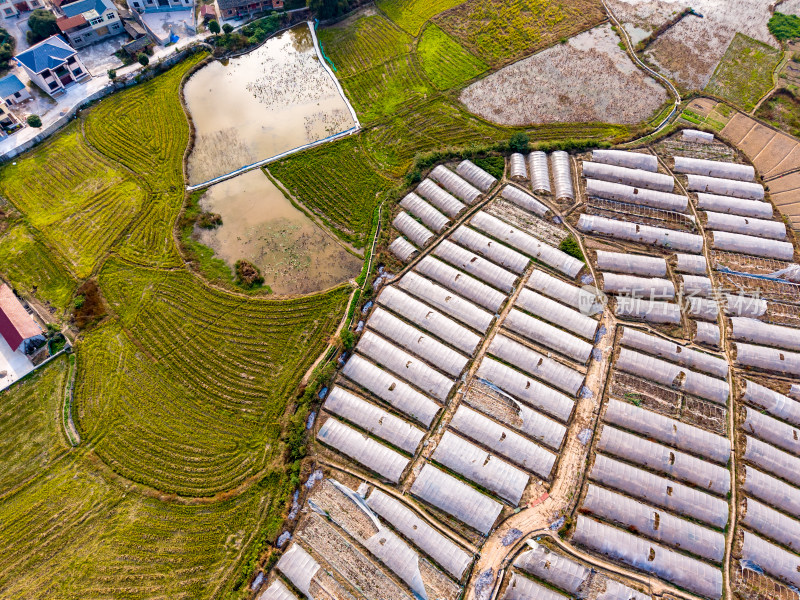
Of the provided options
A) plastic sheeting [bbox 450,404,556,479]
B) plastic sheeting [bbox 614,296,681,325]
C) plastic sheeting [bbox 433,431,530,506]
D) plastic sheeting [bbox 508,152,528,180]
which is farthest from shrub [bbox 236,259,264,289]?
plastic sheeting [bbox 614,296,681,325]

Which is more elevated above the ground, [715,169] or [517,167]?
[715,169]

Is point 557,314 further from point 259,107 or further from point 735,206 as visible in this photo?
point 259,107

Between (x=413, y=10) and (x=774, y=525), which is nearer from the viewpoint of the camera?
(x=774, y=525)

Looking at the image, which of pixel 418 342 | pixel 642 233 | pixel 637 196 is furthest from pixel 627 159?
pixel 418 342

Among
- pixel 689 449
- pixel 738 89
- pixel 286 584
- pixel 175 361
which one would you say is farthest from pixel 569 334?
pixel 738 89

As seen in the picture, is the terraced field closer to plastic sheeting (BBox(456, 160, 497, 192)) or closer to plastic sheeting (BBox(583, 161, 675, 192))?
plastic sheeting (BBox(456, 160, 497, 192))

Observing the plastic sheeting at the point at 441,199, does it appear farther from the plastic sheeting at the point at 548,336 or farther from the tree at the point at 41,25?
the tree at the point at 41,25

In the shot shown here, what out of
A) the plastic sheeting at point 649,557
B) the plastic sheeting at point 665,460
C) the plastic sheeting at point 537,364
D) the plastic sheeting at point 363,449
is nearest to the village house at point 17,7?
the plastic sheeting at point 363,449
